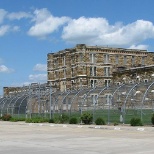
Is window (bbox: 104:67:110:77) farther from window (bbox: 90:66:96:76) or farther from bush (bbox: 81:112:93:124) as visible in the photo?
bush (bbox: 81:112:93:124)

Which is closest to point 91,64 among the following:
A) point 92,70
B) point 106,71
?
point 92,70

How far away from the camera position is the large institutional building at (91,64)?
3927 inches

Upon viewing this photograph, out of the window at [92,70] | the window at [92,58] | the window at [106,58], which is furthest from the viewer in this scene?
the window at [106,58]

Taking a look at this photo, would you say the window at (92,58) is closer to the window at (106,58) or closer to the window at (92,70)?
the window at (92,70)

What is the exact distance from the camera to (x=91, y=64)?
101375 millimetres

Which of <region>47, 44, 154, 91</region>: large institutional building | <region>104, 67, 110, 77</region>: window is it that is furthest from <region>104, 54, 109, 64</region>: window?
<region>104, 67, 110, 77</region>: window

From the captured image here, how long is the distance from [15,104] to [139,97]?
2034cm

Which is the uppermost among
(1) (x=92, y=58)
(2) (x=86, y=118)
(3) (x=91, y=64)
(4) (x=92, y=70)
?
(1) (x=92, y=58)

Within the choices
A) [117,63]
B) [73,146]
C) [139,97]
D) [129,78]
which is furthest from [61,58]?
[73,146]

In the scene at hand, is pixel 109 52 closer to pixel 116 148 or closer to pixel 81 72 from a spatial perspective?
pixel 81 72

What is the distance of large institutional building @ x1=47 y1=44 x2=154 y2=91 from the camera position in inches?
3927

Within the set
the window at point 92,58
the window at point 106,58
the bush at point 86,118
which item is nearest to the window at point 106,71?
the window at point 106,58

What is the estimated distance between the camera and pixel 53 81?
111 metres

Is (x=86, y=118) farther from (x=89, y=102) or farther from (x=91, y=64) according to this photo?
(x=91, y=64)
